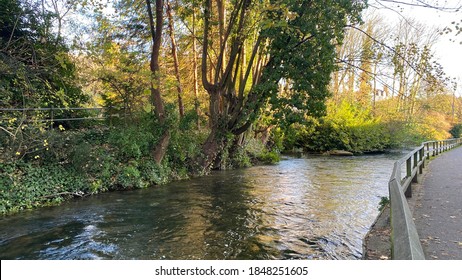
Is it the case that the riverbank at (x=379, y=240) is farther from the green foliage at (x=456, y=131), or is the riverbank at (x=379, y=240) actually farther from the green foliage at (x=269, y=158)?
the green foliage at (x=456, y=131)

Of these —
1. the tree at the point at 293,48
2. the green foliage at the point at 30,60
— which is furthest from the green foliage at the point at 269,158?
the green foliage at the point at 30,60

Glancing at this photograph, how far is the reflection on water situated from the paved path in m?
1.22

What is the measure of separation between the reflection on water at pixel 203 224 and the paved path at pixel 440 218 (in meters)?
1.22

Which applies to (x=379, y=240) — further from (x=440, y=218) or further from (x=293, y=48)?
(x=293, y=48)

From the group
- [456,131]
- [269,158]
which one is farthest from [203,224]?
[456,131]

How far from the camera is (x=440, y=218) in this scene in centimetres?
585

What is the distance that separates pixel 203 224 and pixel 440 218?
4.63 m

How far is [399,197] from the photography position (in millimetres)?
3502

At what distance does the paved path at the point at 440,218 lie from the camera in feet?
14.4

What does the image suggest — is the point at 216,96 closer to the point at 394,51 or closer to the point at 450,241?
the point at 394,51

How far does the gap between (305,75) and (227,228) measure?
24.2 ft

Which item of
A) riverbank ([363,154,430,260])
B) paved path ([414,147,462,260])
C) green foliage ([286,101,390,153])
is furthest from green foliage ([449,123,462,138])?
riverbank ([363,154,430,260])

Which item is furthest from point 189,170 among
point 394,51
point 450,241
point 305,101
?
point 450,241

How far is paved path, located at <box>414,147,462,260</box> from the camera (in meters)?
4.40
